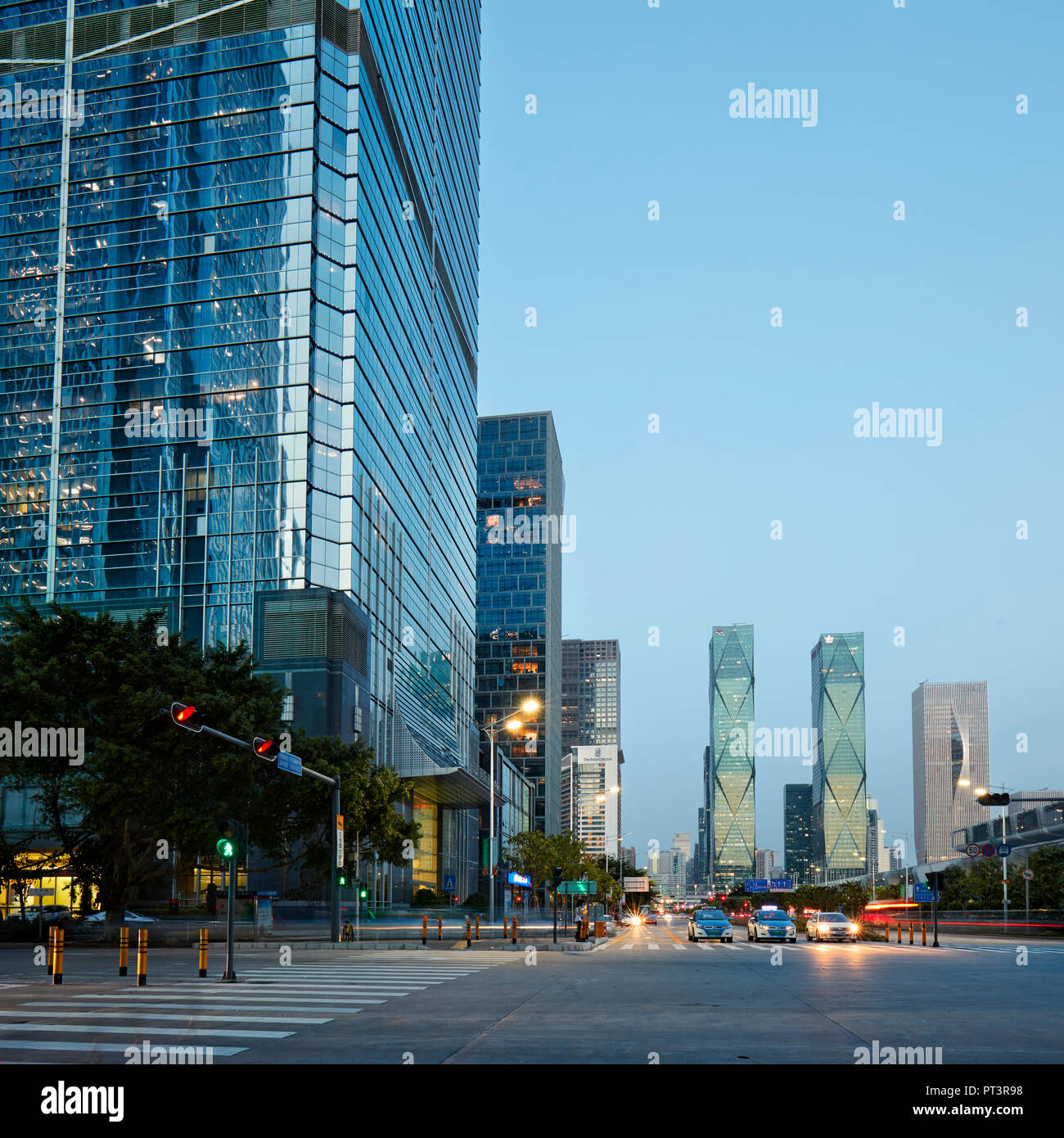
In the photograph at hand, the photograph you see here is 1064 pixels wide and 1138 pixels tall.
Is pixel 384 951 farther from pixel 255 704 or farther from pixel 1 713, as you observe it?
pixel 1 713

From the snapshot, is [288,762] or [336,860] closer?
[288,762]

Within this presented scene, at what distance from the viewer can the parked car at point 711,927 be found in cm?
5516

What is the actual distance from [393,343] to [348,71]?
21368 millimetres

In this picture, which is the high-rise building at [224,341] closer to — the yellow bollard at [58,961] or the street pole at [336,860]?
the street pole at [336,860]

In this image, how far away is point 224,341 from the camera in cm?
8819

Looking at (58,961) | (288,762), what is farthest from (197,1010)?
(288,762)

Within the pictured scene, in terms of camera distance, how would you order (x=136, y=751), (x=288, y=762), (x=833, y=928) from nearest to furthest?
(x=288, y=762) < (x=136, y=751) < (x=833, y=928)

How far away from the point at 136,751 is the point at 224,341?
53037 mm

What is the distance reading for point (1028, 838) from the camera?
4466 inches

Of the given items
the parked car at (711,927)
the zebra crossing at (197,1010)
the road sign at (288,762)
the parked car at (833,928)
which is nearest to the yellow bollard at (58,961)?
the zebra crossing at (197,1010)

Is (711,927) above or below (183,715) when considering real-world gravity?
below

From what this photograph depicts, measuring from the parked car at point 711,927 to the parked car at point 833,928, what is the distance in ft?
14.0

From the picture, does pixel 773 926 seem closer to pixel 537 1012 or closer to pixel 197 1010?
pixel 537 1012

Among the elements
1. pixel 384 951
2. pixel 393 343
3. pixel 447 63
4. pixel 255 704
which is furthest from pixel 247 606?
pixel 447 63
